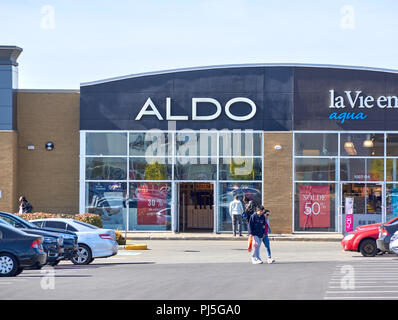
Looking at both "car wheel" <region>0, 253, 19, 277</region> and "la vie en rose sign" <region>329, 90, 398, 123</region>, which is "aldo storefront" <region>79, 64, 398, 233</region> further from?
"car wheel" <region>0, 253, 19, 277</region>

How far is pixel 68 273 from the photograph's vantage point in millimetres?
20641

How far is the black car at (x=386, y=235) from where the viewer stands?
24422mm

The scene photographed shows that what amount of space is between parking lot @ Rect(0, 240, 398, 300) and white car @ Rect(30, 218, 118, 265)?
39 centimetres

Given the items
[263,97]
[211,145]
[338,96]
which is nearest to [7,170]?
[211,145]

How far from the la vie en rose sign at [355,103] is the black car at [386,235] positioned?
12.5 meters

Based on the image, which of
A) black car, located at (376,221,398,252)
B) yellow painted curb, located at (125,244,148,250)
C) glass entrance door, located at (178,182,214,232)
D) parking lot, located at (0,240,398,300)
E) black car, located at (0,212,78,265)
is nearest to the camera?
parking lot, located at (0,240,398,300)

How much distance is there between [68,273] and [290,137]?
707 inches

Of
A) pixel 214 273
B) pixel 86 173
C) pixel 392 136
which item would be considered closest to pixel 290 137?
pixel 392 136

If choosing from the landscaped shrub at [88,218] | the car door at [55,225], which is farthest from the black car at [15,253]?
the landscaped shrub at [88,218]

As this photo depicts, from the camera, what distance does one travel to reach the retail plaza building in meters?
36.7

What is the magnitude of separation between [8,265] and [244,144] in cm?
1875

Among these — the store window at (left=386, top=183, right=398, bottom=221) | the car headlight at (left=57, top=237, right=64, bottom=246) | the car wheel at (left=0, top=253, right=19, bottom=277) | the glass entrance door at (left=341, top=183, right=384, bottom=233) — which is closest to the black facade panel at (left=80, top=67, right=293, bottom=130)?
the glass entrance door at (left=341, top=183, right=384, bottom=233)

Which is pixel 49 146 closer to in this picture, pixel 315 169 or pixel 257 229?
pixel 315 169
